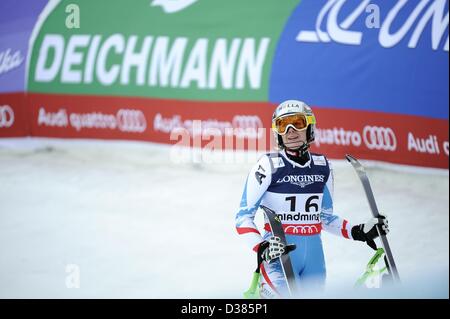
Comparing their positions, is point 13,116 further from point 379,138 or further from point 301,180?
point 301,180

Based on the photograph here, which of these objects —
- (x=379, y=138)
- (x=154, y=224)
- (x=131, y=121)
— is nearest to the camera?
(x=154, y=224)

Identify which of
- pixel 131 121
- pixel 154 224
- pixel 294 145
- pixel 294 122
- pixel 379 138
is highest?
pixel 131 121

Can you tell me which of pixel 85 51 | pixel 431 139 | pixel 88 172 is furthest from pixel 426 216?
pixel 85 51

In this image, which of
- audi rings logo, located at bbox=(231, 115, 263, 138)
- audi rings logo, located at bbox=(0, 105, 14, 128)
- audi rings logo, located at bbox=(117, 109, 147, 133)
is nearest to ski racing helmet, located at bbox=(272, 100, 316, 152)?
audi rings logo, located at bbox=(231, 115, 263, 138)

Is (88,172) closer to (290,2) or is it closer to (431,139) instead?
(290,2)

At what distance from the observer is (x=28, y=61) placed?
13414mm

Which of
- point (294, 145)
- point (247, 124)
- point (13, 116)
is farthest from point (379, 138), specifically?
point (294, 145)

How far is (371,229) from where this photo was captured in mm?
5629

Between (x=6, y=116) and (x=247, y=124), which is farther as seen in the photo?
(x=6, y=116)

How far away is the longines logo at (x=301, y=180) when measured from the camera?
554cm

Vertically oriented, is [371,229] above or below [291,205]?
below

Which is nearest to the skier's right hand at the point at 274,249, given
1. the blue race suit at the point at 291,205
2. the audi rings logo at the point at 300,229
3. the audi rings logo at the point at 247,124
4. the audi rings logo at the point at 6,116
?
the blue race suit at the point at 291,205

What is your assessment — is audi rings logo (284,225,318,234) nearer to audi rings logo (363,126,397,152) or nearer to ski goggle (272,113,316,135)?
ski goggle (272,113,316,135)

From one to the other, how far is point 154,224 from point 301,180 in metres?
5.11
